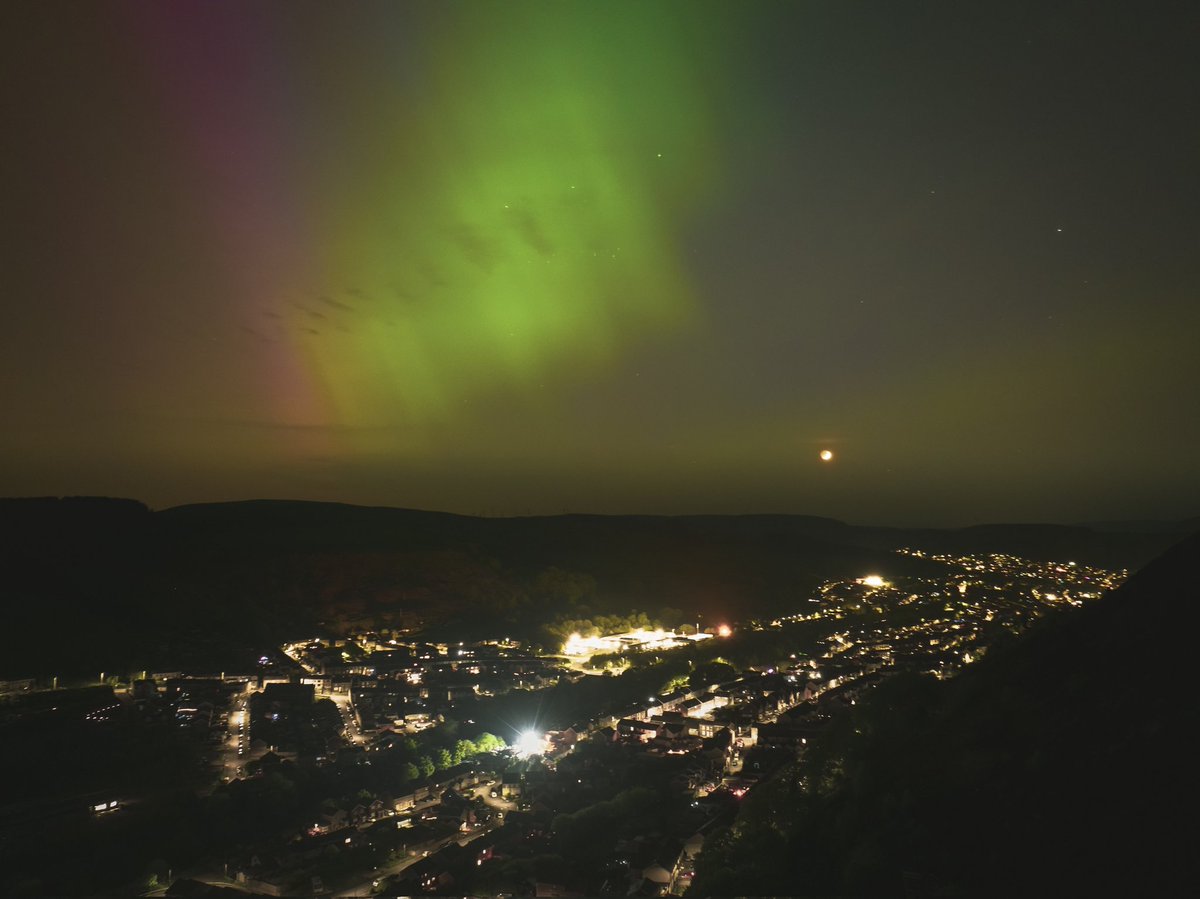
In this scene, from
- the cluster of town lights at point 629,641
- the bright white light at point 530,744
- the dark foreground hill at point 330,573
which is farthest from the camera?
the cluster of town lights at point 629,641

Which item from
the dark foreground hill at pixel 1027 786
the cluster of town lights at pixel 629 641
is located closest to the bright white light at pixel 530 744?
the dark foreground hill at pixel 1027 786

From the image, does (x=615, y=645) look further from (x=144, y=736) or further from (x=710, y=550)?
(x=710, y=550)

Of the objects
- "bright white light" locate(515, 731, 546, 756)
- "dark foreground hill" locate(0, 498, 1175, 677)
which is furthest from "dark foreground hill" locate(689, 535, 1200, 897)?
"dark foreground hill" locate(0, 498, 1175, 677)

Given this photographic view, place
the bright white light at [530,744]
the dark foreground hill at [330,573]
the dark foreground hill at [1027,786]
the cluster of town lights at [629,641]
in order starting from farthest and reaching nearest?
1. the cluster of town lights at [629,641]
2. the dark foreground hill at [330,573]
3. the bright white light at [530,744]
4. the dark foreground hill at [1027,786]

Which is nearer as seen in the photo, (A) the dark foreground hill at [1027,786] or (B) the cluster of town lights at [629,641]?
(A) the dark foreground hill at [1027,786]

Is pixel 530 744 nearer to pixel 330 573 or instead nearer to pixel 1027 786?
pixel 1027 786

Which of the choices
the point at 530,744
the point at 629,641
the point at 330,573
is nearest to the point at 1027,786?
the point at 530,744

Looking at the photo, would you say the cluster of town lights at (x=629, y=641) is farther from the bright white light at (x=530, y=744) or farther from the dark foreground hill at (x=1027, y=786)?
the dark foreground hill at (x=1027, y=786)

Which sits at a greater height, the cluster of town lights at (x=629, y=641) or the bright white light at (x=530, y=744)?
the bright white light at (x=530, y=744)

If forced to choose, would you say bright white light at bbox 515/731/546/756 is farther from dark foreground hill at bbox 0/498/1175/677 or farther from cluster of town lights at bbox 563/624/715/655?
dark foreground hill at bbox 0/498/1175/677
